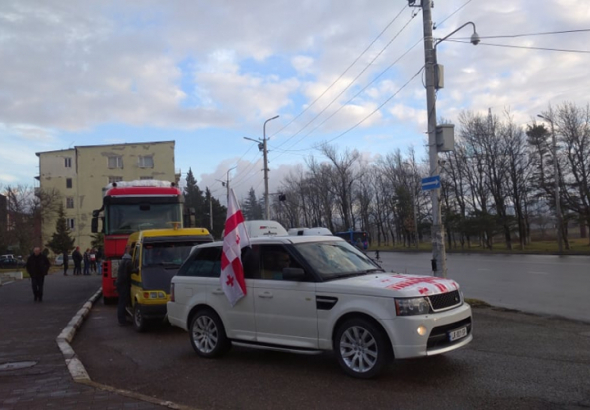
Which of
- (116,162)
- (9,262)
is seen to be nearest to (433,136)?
(9,262)

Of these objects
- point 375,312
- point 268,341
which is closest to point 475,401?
point 375,312

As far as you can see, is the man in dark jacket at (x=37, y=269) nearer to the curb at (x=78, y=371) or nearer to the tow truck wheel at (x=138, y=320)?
the curb at (x=78, y=371)

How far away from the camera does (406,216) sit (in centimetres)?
7512

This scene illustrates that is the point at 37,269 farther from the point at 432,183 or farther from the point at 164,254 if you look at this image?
the point at 432,183

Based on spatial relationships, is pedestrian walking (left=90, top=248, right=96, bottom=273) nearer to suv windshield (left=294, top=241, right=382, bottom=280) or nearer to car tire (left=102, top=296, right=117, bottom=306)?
car tire (left=102, top=296, right=117, bottom=306)

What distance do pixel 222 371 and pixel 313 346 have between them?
1359 mm

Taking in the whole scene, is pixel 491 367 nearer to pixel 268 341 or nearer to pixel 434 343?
pixel 434 343

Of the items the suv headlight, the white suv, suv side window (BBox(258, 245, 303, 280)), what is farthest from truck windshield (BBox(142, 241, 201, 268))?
the suv headlight

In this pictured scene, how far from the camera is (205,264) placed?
8.23 metres

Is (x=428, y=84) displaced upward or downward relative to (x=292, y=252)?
upward

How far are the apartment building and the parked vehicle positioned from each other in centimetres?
5120

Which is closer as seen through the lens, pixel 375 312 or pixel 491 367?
pixel 375 312

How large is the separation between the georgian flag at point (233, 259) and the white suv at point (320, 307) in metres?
0.14

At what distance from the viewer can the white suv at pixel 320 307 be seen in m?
5.94
